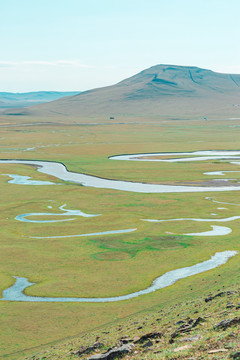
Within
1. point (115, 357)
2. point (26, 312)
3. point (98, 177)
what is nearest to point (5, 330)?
point (26, 312)

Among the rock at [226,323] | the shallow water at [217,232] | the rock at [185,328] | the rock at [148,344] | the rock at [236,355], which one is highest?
the rock at [236,355]

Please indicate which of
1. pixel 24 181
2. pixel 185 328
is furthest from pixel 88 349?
pixel 24 181

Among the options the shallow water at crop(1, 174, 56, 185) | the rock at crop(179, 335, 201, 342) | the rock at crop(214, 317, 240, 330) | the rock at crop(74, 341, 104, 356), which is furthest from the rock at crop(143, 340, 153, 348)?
the shallow water at crop(1, 174, 56, 185)

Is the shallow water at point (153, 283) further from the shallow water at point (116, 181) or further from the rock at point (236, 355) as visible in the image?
the shallow water at point (116, 181)

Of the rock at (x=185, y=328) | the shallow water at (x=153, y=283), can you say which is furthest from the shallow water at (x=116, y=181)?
the rock at (x=185, y=328)

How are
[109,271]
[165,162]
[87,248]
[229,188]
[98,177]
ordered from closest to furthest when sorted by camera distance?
[109,271], [87,248], [229,188], [98,177], [165,162]

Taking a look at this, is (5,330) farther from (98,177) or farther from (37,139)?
(37,139)

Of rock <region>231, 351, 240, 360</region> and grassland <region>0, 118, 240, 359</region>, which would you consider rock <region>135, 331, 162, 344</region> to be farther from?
grassland <region>0, 118, 240, 359</region>
